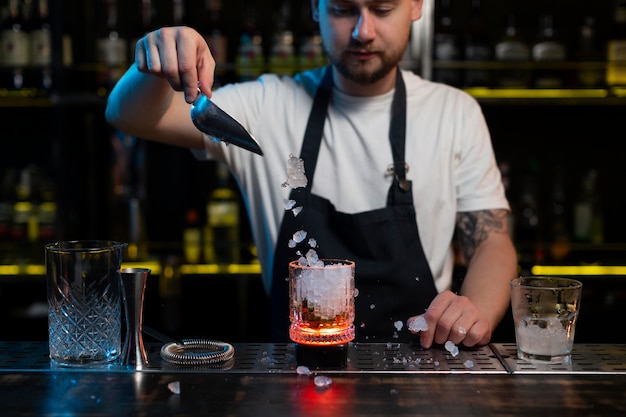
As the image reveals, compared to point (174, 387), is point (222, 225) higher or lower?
higher

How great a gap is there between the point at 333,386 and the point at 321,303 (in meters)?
0.14

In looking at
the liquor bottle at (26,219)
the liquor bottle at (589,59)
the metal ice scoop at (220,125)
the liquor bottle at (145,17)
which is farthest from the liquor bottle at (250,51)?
the metal ice scoop at (220,125)

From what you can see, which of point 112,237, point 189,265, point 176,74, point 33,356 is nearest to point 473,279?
point 176,74

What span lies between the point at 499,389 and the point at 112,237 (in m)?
2.35

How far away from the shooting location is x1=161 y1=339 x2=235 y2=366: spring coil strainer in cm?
134

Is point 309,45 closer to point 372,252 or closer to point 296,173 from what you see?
point 372,252

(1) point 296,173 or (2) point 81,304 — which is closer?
(2) point 81,304

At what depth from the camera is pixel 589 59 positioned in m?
3.11

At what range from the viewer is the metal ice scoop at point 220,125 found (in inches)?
50.8

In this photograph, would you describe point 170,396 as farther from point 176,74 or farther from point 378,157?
point 378,157

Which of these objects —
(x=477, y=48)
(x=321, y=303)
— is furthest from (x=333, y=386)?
(x=477, y=48)

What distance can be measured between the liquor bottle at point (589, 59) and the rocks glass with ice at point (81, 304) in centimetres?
225

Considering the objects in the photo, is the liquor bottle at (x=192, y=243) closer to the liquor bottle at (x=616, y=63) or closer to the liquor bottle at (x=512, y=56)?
the liquor bottle at (x=512, y=56)

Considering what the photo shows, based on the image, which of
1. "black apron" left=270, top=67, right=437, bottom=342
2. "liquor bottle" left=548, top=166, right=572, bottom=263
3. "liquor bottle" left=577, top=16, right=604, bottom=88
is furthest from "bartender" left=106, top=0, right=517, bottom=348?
"liquor bottle" left=548, top=166, right=572, bottom=263
